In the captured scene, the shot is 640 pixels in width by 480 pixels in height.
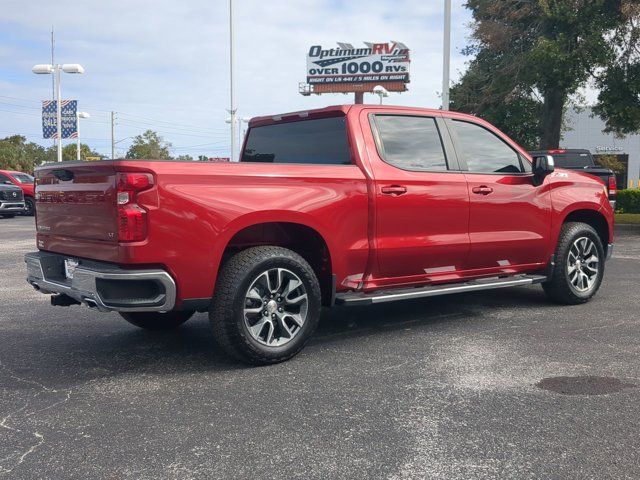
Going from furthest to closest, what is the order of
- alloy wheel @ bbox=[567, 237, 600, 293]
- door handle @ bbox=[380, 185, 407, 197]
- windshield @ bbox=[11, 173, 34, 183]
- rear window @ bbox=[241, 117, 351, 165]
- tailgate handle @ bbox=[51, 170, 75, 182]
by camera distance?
windshield @ bbox=[11, 173, 34, 183] < alloy wheel @ bbox=[567, 237, 600, 293] < rear window @ bbox=[241, 117, 351, 165] < door handle @ bbox=[380, 185, 407, 197] < tailgate handle @ bbox=[51, 170, 75, 182]

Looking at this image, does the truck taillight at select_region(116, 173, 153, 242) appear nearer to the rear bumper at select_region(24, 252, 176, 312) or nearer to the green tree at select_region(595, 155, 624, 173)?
the rear bumper at select_region(24, 252, 176, 312)

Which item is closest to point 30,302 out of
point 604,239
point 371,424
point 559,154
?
point 371,424

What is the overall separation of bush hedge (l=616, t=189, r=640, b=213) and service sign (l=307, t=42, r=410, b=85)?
29734mm

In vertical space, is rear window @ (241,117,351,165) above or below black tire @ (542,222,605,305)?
above

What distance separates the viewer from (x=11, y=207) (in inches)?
880

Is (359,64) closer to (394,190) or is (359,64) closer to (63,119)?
(63,119)

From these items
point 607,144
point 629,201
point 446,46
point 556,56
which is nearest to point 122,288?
point 446,46

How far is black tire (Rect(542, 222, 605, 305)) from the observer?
258 inches

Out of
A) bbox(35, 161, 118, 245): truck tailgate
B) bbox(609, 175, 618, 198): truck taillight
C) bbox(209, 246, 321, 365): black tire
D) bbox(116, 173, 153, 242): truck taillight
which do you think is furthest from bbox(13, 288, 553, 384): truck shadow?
bbox(609, 175, 618, 198): truck taillight

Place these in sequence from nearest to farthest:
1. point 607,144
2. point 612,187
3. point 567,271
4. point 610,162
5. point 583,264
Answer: point 567,271 → point 583,264 → point 612,187 → point 610,162 → point 607,144

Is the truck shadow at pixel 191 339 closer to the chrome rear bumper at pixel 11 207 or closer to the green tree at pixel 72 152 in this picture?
the chrome rear bumper at pixel 11 207

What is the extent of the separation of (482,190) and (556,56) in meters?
12.5

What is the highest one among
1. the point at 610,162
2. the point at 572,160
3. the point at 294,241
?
the point at 610,162

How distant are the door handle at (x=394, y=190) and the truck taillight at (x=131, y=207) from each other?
75.7 inches
